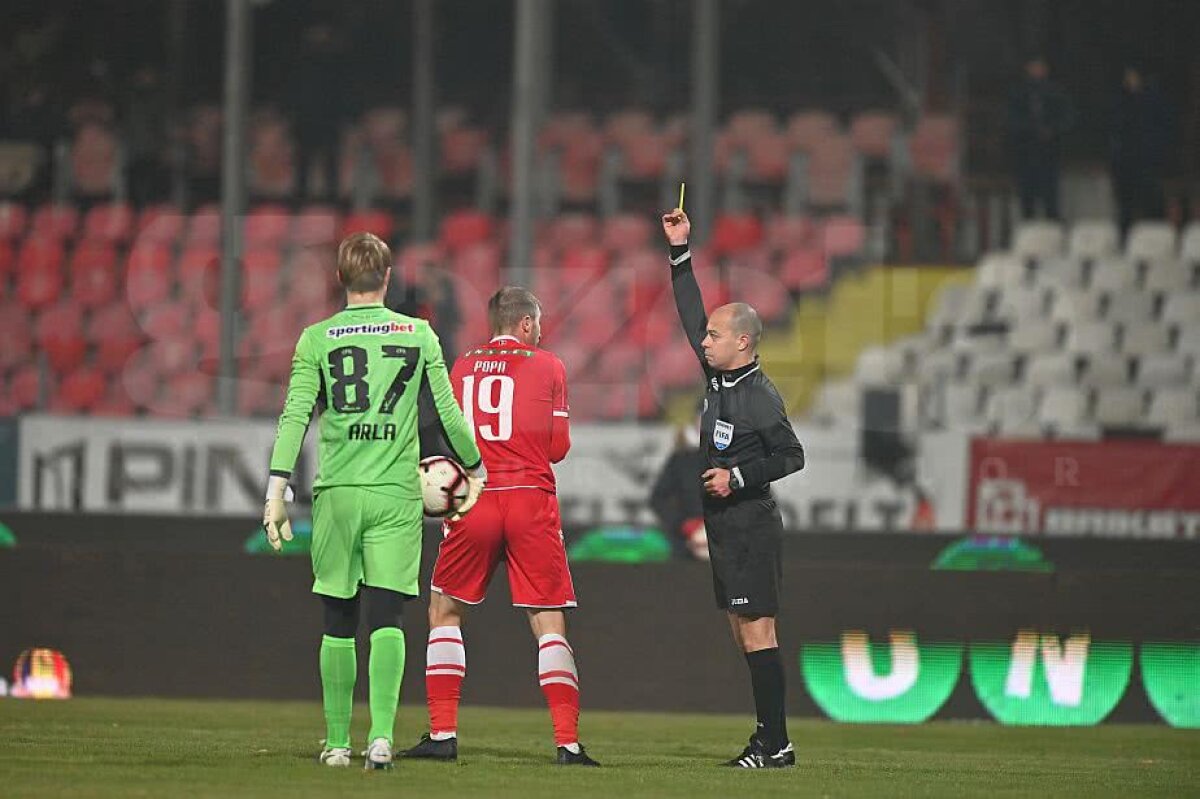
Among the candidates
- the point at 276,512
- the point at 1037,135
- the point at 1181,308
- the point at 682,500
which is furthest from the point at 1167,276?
the point at 276,512

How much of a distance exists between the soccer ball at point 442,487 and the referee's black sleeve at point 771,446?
94 cm

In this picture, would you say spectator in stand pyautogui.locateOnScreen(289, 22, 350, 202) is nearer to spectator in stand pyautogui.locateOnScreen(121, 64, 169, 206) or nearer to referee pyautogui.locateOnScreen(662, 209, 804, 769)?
spectator in stand pyautogui.locateOnScreen(121, 64, 169, 206)

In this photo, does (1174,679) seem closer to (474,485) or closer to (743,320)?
(743,320)

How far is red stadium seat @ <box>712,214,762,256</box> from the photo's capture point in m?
17.5

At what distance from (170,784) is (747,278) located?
11.4 metres

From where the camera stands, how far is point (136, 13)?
64.0ft

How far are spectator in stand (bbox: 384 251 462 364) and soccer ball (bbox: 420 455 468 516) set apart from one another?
25.9 feet

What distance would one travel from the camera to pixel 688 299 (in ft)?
23.1

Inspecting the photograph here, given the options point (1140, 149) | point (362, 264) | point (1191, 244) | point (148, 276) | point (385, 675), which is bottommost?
point (385, 675)

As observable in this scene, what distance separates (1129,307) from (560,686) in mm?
10816

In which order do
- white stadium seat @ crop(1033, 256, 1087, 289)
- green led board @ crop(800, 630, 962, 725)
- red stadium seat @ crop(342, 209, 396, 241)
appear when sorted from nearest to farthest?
green led board @ crop(800, 630, 962, 725) → white stadium seat @ crop(1033, 256, 1087, 289) → red stadium seat @ crop(342, 209, 396, 241)

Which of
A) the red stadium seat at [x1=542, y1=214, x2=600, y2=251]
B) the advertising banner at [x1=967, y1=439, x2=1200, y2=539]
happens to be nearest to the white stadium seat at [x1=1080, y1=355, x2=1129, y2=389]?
the advertising banner at [x1=967, y1=439, x2=1200, y2=539]

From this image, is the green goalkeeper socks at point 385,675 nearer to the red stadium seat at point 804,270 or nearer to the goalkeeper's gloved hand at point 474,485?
the goalkeeper's gloved hand at point 474,485

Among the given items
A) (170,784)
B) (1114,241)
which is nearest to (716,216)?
(1114,241)
